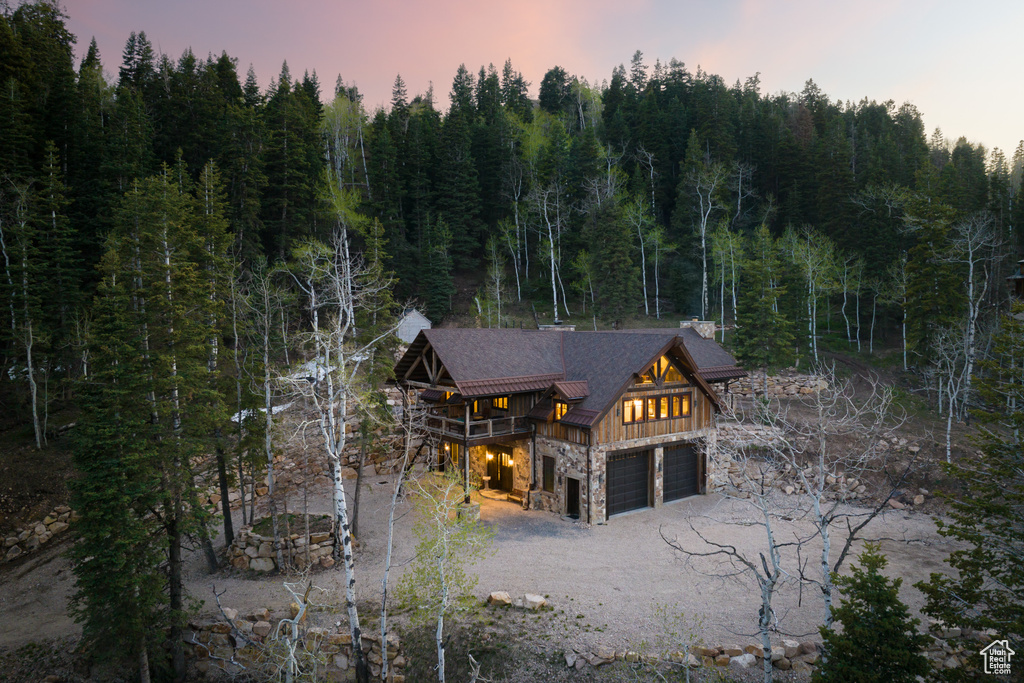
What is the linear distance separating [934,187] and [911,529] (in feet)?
97.3

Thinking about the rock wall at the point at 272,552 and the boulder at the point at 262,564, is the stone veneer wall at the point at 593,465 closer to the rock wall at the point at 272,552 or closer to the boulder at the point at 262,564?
the rock wall at the point at 272,552

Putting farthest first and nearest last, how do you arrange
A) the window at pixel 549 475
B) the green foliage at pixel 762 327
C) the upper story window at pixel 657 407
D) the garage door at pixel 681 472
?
the green foliage at pixel 762 327 → the garage door at pixel 681 472 → the window at pixel 549 475 → the upper story window at pixel 657 407

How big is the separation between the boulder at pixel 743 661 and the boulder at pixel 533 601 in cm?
505

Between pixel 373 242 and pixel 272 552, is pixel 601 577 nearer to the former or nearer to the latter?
pixel 272 552

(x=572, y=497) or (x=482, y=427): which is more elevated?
(x=482, y=427)

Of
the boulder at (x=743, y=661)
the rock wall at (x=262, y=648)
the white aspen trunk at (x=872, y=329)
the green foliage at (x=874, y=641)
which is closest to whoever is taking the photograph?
the green foliage at (x=874, y=641)

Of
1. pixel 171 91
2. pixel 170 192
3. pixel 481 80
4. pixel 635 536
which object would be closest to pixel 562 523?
pixel 635 536

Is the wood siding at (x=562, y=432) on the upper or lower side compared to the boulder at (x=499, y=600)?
upper

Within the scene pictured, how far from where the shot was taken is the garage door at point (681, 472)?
2333cm

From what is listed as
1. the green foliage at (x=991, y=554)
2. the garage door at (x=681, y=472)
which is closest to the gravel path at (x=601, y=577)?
the garage door at (x=681, y=472)

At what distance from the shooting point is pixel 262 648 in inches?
527

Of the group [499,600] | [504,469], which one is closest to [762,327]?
[504,469]

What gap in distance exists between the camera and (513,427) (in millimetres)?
21969

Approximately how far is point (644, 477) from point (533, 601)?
952 cm
